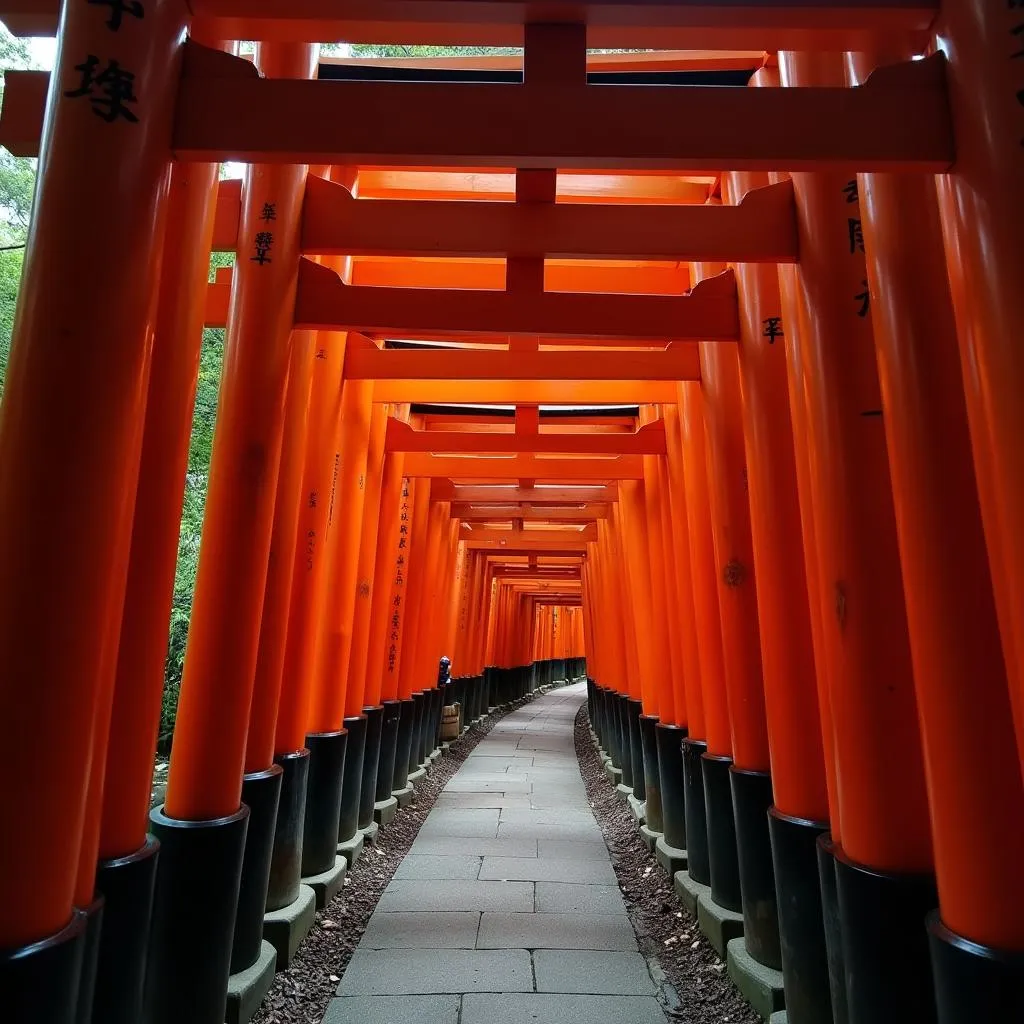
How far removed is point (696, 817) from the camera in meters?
4.43

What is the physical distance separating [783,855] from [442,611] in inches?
331

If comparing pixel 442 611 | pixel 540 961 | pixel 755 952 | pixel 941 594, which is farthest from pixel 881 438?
pixel 442 611

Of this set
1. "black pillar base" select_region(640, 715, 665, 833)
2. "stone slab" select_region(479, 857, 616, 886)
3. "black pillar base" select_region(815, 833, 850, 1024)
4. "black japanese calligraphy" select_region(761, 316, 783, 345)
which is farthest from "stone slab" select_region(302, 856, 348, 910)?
"black japanese calligraphy" select_region(761, 316, 783, 345)

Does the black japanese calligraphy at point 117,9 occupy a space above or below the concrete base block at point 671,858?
above

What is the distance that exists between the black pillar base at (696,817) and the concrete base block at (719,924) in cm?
32

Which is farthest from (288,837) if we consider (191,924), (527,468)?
(527,468)

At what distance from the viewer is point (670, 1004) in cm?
337

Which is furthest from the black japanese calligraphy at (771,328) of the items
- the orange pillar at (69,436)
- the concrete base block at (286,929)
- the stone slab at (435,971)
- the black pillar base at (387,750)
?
the black pillar base at (387,750)

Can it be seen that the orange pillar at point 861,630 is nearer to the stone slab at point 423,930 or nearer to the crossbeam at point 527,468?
the stone slab at point 423,930

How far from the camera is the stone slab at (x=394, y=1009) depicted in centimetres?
317

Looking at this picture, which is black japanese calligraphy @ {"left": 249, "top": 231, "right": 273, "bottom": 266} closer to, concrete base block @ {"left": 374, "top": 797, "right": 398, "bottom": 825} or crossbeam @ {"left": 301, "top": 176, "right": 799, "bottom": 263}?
crossbeam @ {"left": 301, "top": 176, "right": 799, "bottom": 263}

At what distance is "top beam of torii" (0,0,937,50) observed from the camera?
78.4 inches

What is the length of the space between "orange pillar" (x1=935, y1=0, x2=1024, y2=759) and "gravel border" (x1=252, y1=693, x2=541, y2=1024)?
3183 mm

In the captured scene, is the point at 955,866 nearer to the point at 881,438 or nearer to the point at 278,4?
the point at 881,438
